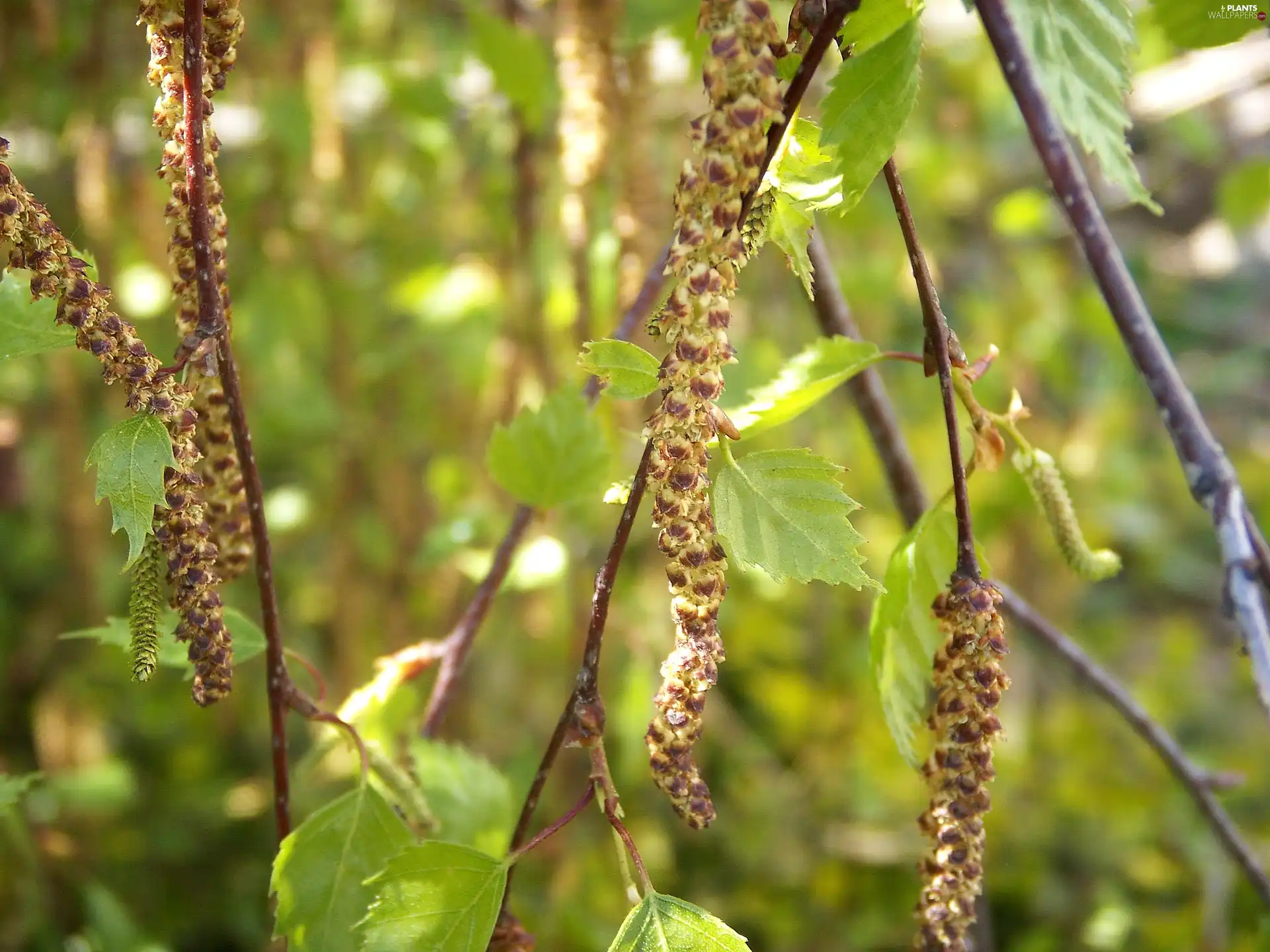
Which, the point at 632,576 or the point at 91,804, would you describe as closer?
the point at 91,804

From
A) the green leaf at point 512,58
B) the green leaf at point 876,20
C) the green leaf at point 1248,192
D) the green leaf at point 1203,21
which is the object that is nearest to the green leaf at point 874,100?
the green leaf at point 876,20

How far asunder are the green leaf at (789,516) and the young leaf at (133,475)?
24cm

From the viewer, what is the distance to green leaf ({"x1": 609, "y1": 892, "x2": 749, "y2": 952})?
0.45 metres

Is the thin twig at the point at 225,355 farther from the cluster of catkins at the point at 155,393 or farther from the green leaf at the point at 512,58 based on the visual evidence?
the green leaf at the point at 512,58

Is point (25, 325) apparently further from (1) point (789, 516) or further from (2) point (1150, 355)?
(2) point (1150, 355)

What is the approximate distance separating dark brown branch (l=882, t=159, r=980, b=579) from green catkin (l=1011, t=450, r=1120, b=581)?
0.10 m

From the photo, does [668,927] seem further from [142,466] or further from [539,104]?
[539,104]

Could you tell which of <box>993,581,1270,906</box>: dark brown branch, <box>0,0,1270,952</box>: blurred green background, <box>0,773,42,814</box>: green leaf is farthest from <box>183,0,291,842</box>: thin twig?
<box>0,0,1270,952</box>: blurred green background

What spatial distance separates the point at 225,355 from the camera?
457 mm

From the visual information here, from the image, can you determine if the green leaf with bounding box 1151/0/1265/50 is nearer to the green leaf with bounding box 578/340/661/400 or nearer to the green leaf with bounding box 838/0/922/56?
the green leaf with bounding box 838/0/922/56

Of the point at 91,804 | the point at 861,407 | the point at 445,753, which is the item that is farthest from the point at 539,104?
the point at 91,804

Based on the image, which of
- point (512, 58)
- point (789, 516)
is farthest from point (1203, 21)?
point (512, 58)

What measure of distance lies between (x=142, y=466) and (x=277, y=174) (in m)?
1.40

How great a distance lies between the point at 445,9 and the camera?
1.83 m
